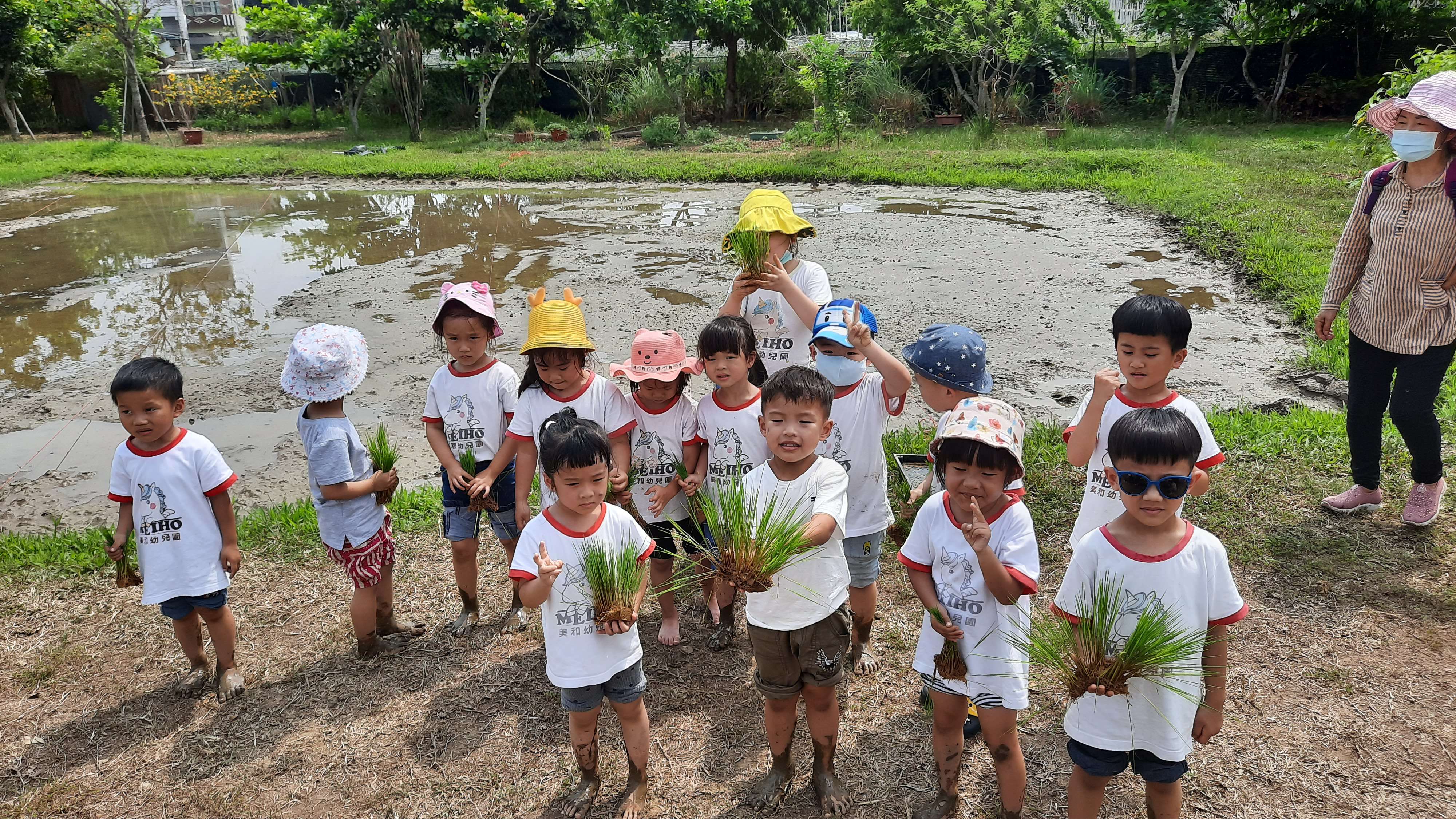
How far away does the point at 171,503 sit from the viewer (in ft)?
11.8

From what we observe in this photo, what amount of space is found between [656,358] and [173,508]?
2.06 m

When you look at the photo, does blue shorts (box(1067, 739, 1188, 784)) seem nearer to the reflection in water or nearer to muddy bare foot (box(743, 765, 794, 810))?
muddy bare foot (box(743, 765, 794, 810))

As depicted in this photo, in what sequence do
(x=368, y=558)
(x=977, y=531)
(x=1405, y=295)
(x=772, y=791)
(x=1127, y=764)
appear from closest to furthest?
1. (x=977, y=531)
2. (x=1127, y=764)
3. (x=772, y=791)
4. (x=368, y=558)
5. (x=1405, y=295)

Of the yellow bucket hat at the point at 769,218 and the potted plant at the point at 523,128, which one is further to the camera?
the potted plant at the point at 523,128

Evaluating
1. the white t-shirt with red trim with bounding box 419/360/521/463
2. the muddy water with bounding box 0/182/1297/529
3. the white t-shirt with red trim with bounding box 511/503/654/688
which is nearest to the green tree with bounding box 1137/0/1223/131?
the muddy water with bounding box 0/182/1297/529

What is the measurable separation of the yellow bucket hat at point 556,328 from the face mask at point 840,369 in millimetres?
963

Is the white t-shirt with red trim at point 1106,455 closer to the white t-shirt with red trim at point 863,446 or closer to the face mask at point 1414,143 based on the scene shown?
the white t-shirt with red trim at point 863,446

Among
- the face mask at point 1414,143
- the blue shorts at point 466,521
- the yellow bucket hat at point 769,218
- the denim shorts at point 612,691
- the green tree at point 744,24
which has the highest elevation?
the green tree at point 744,24

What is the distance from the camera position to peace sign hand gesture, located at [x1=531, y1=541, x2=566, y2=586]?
2.71m

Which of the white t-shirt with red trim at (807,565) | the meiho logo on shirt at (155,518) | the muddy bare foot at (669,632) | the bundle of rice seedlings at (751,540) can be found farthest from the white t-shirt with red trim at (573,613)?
the meiho logo on shirt at (155,518)

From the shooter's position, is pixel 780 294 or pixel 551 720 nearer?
pixel 551 720

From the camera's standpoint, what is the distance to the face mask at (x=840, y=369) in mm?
3570

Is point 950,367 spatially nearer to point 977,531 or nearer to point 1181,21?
point 977,531

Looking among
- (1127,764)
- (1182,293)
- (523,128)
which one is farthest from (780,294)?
(523,128)
